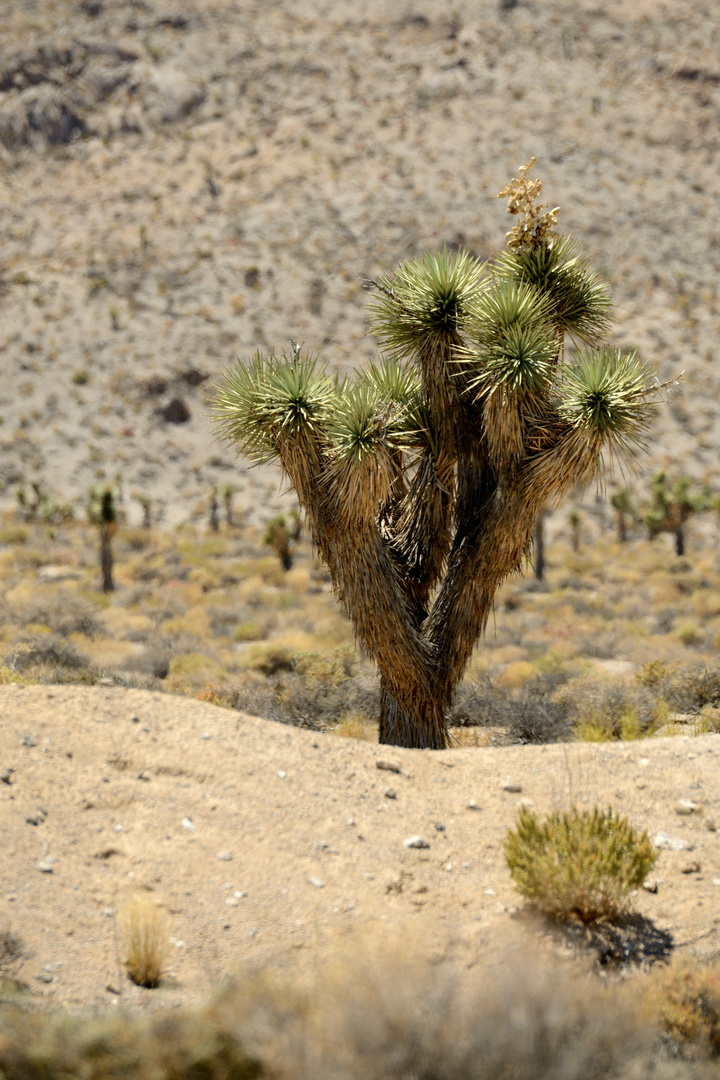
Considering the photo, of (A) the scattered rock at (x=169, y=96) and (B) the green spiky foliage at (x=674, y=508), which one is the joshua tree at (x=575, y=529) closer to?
(B) the green spiky foliage at (x=674, y=508)

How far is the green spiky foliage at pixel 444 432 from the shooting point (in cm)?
863

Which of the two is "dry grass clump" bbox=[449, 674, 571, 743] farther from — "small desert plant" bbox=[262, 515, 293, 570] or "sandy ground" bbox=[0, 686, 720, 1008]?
"small desert plant" bbox=[262, 515, 293, 570]

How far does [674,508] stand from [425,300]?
2565cm

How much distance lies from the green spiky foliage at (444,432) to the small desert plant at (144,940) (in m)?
4.64

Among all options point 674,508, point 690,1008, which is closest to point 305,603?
point 674,508

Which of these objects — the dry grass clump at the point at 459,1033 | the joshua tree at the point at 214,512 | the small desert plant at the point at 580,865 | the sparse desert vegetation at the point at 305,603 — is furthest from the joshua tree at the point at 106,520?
the dry grass clump at the point at 459,1033


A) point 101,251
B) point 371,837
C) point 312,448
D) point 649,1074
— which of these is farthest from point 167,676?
point 101,251

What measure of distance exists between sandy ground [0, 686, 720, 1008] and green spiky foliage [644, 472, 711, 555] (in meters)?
25.9

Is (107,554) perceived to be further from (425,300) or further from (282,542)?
(425,300)

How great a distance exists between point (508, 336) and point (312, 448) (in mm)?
2252

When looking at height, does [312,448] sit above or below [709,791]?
above

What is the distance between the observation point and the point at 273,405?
9141mm

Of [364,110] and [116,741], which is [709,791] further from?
[364,110]

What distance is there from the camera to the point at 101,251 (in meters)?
53.2
